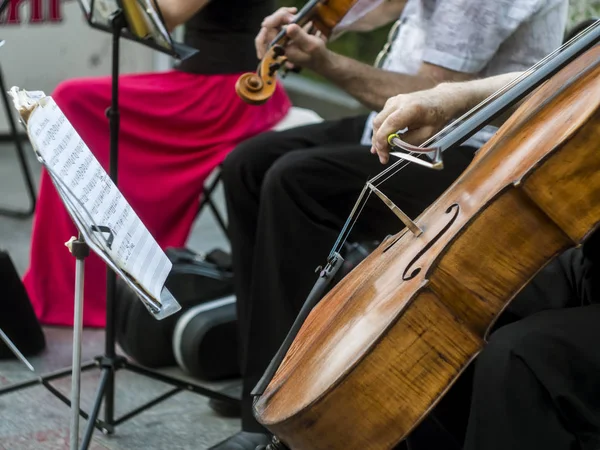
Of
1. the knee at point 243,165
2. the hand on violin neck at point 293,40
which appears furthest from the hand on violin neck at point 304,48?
the knee at point 243,165

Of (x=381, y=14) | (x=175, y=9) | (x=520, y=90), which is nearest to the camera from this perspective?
(x=520, y=90)

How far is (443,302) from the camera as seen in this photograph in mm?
1246

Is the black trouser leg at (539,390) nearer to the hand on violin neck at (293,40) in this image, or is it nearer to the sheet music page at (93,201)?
the sheet music page at (93,201)

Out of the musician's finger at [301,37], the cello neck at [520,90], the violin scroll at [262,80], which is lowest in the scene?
the violin scroll at [262,80]

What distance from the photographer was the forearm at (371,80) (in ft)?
6.73

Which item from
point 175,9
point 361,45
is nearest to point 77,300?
point 175,9

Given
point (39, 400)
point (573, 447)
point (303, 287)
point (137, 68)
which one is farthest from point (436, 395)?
point (137, 68)

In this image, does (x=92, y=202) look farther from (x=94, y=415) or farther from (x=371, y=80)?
(x=371, y=80)

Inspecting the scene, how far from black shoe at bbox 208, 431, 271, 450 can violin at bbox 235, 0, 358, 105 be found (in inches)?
27.7

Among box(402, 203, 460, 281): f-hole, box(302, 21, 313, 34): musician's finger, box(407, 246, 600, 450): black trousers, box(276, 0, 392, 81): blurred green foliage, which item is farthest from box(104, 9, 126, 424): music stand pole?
box(276, 0, 392, 81): blurred green foliage

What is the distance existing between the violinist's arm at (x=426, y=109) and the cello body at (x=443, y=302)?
219 millimetres

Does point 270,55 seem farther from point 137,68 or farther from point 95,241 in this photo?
point 137,68

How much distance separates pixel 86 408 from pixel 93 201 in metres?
1.11

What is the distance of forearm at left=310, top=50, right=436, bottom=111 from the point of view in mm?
2051
